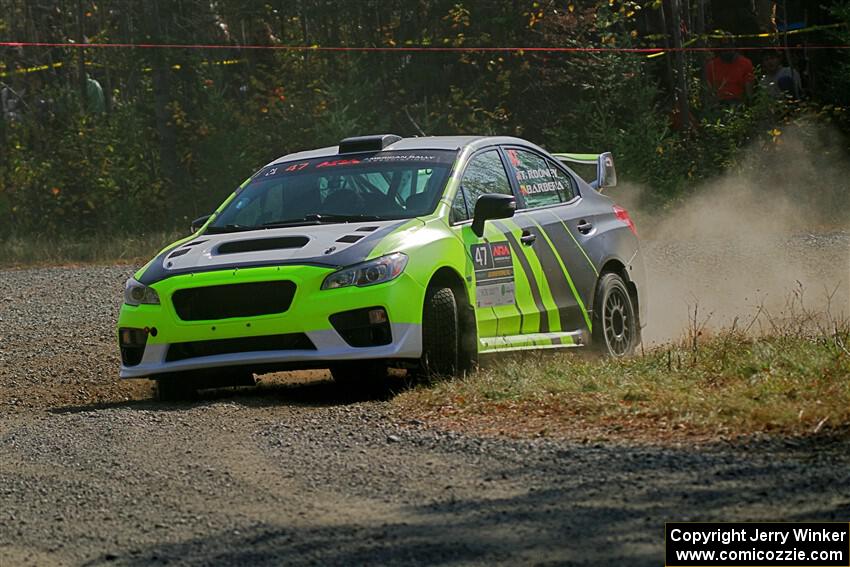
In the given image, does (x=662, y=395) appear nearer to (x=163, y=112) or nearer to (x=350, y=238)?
(x=350, y=238)

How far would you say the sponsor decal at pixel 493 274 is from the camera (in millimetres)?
9453

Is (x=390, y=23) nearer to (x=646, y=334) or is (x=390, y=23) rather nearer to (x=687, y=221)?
(x=687, y=221)

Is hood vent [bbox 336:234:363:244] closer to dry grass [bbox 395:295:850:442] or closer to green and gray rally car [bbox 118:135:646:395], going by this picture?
green and gray rally car [bbox 118:135:646:395]

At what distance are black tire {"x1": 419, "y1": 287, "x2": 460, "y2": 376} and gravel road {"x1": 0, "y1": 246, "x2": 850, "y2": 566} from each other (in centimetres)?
55

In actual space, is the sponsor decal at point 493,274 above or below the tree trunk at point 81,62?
below

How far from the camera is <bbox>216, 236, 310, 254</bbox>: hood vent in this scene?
902 cm

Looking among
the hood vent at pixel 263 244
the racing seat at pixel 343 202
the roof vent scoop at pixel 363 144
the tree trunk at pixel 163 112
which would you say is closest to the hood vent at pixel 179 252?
the hood vent at pixel 263 244

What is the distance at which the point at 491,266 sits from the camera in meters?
9.59

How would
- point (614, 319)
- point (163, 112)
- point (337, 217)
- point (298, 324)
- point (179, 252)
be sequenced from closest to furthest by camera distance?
1. point (298, 324)
2. point (179, 252)
3. point (337, 217)
4. point (614, 319)
5. point (163, 112)

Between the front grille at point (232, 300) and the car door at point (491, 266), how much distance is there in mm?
1301

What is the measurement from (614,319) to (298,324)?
10.3ft

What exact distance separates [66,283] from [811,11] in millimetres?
14429

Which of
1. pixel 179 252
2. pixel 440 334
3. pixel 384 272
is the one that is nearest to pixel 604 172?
pixel 440 334

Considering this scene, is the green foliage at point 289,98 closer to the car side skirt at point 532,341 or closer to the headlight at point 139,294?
the car side skirt at point 532,341
